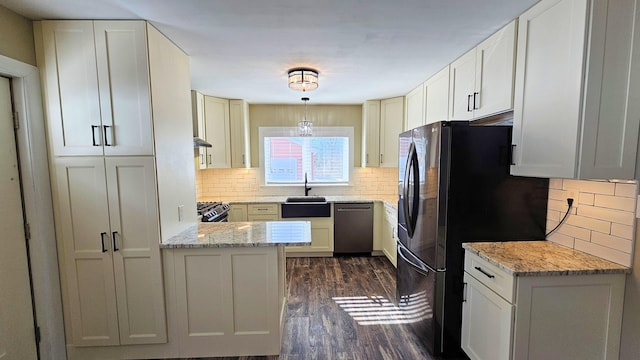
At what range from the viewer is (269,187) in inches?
175

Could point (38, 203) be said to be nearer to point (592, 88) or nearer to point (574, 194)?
point (592, 88)

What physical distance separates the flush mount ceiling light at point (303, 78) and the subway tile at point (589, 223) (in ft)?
7.29

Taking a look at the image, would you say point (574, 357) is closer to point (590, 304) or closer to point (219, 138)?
point (590, 304)

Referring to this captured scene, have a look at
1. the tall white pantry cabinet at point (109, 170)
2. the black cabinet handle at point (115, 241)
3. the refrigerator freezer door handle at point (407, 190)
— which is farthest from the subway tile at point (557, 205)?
the black cabinet handle at point (115, 241)

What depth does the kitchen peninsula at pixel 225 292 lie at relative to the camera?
190 cm

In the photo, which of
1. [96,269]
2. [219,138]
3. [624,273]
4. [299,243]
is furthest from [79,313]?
[624,273]

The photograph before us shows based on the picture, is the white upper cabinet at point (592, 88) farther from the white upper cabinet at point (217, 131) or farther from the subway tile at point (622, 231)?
the white upper cabinet at point (217, 131)

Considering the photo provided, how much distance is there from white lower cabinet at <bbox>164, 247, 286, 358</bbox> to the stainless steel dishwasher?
6.85 ft

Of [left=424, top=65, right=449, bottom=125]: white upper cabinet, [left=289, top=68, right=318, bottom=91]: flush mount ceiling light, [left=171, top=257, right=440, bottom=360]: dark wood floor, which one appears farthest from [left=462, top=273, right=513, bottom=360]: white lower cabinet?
[left=289, top=68, right=318, bottom=91]: flush mount ceiling light

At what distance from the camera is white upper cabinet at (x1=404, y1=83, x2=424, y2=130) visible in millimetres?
3119

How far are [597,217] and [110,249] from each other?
3.10 meters

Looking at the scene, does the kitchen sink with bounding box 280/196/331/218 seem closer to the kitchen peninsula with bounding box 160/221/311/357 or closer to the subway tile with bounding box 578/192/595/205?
the kitchen peninsula with bounding box 160/221/311/357

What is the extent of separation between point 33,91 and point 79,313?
59.7 inches

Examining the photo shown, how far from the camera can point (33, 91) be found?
169 cm
